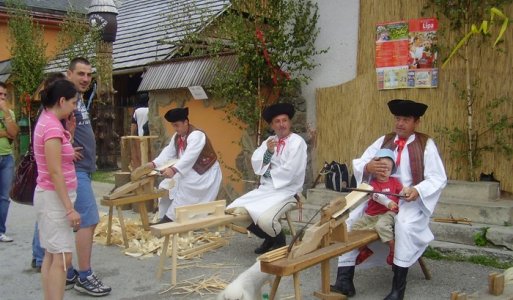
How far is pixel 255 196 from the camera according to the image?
5.83m

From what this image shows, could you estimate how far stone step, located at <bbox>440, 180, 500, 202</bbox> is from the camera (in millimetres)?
5742

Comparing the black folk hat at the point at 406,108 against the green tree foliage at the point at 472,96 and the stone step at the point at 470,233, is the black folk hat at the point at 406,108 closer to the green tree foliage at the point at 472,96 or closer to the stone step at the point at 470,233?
the green tree foliage at the point at 472,96

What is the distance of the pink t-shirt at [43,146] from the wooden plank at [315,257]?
1626 mm

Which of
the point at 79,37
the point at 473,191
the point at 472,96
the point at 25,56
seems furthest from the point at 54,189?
the point at 25,56

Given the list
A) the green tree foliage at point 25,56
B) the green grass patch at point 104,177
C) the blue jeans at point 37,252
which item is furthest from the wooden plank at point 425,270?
the green tree foliage at point 25,56

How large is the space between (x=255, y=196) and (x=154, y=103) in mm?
3883

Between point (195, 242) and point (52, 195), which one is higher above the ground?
point (52, 195)

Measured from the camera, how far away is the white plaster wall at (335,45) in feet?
22.7

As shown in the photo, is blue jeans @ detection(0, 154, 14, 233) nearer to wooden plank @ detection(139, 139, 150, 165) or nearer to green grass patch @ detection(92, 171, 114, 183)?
wooden plank @ detection(139, 139, 150, 165)

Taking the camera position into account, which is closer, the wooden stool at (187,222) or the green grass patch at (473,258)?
the wooden stool at (187,222)

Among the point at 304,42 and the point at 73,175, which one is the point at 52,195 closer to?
the point at 73,175

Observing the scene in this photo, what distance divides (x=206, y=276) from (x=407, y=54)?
3377 millimetres

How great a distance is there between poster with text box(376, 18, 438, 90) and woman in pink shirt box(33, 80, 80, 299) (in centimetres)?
386

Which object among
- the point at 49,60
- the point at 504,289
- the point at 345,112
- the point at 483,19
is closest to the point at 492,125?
the point at 483,19
